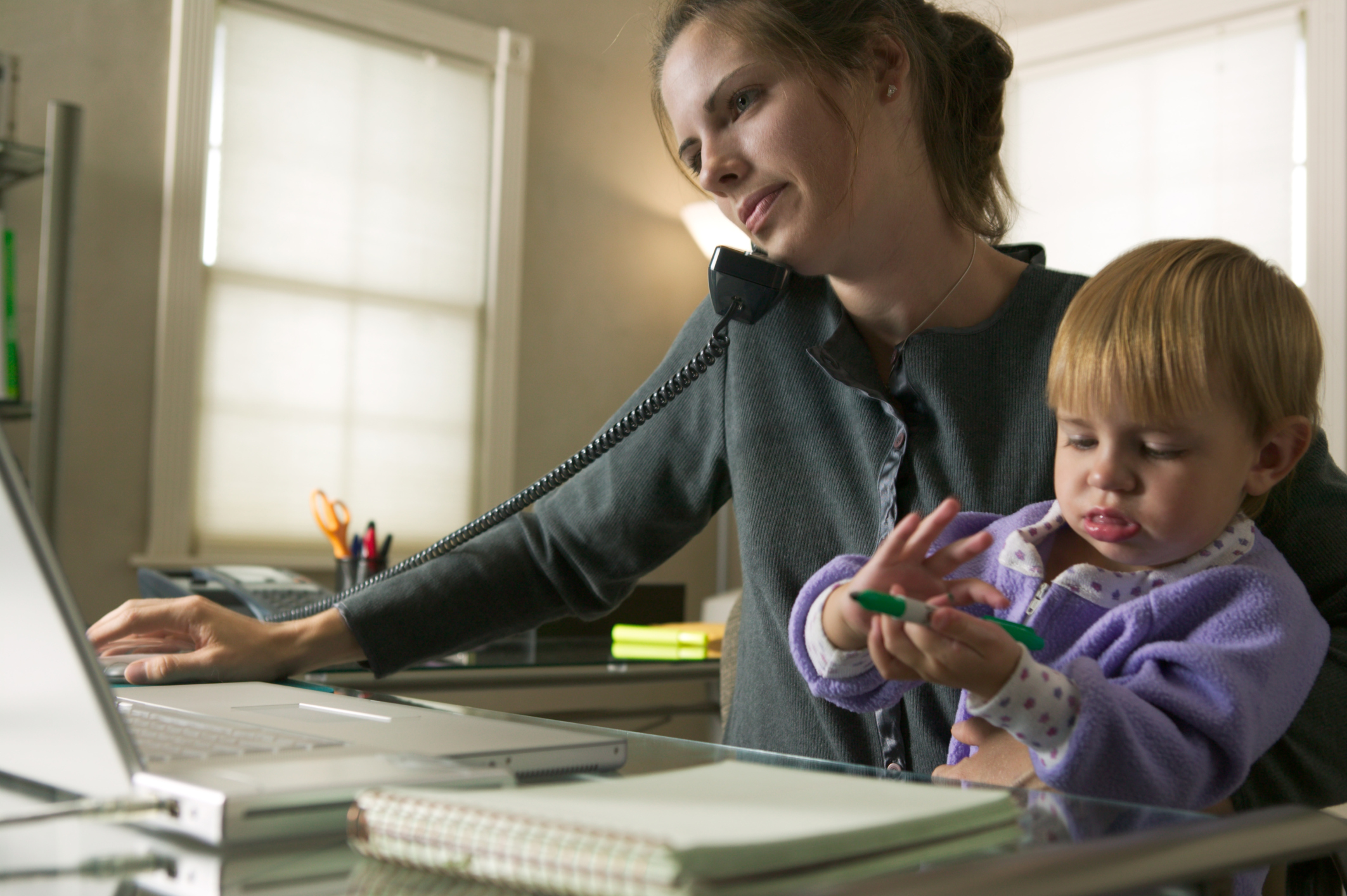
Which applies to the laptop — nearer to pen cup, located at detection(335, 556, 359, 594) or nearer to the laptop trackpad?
the laptop trackpad

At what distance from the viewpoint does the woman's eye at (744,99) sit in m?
1.07

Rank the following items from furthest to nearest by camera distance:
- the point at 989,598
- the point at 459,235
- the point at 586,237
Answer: the point at 586,237 < the point at 459,235 < the point at 989,598

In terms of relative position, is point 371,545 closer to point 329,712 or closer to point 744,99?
point 744,99

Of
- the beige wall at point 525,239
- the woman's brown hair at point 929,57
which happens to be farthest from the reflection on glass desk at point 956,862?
the beige wall at point 525,239

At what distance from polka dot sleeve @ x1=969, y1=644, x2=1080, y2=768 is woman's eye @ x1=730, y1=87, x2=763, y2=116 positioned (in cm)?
65

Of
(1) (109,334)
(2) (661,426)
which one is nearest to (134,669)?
(2) (661,426)

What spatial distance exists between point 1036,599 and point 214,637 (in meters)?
0.67

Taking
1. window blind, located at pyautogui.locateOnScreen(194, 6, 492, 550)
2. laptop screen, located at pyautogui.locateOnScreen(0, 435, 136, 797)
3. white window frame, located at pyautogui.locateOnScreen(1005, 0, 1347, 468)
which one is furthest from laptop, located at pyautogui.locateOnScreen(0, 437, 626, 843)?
white window frame, located at pyautogui.locateOnScreen(1005, 0, 1347, 468)

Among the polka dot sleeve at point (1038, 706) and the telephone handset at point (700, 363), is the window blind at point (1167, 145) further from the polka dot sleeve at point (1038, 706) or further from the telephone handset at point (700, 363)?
the polka dot sleeve at point (1038, 706)

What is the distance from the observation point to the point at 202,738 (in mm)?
577

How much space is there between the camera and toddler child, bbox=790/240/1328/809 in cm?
61

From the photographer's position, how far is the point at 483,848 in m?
0.36

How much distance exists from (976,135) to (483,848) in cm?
104

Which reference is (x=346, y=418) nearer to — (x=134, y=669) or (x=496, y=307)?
(x=496, y=307)
